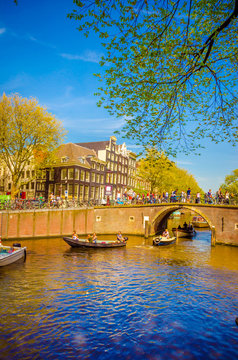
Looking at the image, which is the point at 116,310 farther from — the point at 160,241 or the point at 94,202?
the point at 94,202

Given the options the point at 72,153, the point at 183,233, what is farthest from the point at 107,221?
the point at 72,153

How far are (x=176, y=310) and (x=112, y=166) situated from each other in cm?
4950

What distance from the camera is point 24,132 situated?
37469mm

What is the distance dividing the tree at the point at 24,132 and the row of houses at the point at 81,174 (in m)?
3.07

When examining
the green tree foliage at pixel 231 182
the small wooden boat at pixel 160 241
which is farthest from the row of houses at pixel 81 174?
the green tree foliage at pixel 231 182

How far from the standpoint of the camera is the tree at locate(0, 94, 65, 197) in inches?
1423

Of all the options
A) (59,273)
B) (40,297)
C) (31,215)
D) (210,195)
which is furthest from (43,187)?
(40,297)

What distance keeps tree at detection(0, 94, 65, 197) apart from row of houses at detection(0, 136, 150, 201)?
3.07 metres

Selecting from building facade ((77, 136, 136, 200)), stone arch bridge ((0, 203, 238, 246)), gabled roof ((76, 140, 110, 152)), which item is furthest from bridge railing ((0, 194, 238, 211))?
gabled roof ((76, 140, 110, 152))

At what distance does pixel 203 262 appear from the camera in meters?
24.0

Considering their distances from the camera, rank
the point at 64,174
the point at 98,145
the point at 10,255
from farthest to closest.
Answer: the point at 98,145
the point at 64,174
the point at 10,255

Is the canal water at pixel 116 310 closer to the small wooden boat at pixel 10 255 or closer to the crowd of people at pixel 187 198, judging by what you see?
the small wooden boat at pixel 10 255

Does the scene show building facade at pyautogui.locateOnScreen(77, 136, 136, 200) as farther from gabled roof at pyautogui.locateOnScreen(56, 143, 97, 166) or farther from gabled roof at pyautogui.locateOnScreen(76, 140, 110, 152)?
gabled roof at pyautogui.locateOnScreen(56, 143, 97, 166)

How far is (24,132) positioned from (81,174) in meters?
15.3
